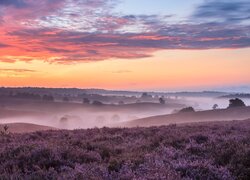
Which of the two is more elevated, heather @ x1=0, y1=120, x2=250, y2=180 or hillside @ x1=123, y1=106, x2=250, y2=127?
heather @ x1=0, y1=120, x2=250, y2=180

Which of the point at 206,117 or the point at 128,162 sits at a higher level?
the point at 128,162

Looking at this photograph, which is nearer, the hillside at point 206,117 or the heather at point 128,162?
the heather at point 128,162

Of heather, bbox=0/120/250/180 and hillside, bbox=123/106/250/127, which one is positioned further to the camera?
hillside, bbox=123/106/250/127

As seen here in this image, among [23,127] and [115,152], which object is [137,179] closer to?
[115,152]

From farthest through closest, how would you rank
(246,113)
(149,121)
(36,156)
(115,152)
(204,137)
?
(149,121), (246,113), (204,137), (115,152), (36,156)

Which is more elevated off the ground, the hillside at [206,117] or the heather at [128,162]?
the heather at [128,162]

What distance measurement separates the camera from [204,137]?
14.3 m

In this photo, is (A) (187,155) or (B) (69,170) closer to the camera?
(B) (69,170)

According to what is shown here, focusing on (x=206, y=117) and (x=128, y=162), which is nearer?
(x=128, y=162)

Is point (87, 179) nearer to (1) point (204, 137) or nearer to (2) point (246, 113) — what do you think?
(1) point (204, 137)

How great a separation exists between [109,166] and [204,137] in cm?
617

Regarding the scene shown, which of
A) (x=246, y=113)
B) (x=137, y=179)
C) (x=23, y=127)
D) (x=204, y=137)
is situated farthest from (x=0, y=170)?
(x=246, y=113)

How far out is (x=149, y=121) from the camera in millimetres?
93250

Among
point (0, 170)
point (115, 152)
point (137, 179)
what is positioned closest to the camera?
point (137, 179)
